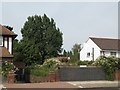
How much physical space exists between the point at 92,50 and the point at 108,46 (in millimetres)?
3284

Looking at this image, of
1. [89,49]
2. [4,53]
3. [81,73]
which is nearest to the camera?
[4,53]

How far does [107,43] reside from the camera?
197 feet

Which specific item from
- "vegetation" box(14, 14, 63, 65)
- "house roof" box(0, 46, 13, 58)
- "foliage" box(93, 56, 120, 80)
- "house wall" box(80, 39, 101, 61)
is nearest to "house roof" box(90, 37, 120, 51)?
"house wall" box(80, 39, 101, 61)

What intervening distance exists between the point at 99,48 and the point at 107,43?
11.1ft

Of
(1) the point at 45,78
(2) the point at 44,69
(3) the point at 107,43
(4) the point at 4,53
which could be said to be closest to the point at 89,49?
(3) the point at 107,43

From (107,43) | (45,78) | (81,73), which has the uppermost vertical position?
(107,43)

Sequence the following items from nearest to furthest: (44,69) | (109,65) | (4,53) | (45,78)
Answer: (45,78), (44,69), (4,53), (109,65)

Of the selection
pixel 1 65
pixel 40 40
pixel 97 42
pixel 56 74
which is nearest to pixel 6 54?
pixel 1 65

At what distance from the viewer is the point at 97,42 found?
195ft

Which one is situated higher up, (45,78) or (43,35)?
(43,35)

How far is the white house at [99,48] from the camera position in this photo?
57.1 m

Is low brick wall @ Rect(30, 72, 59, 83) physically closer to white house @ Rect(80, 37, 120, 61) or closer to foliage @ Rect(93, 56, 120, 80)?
foliage @ Rect(93, 56, 120, 80)

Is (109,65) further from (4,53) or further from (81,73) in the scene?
(4,53)

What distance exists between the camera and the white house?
57125 millimetres
